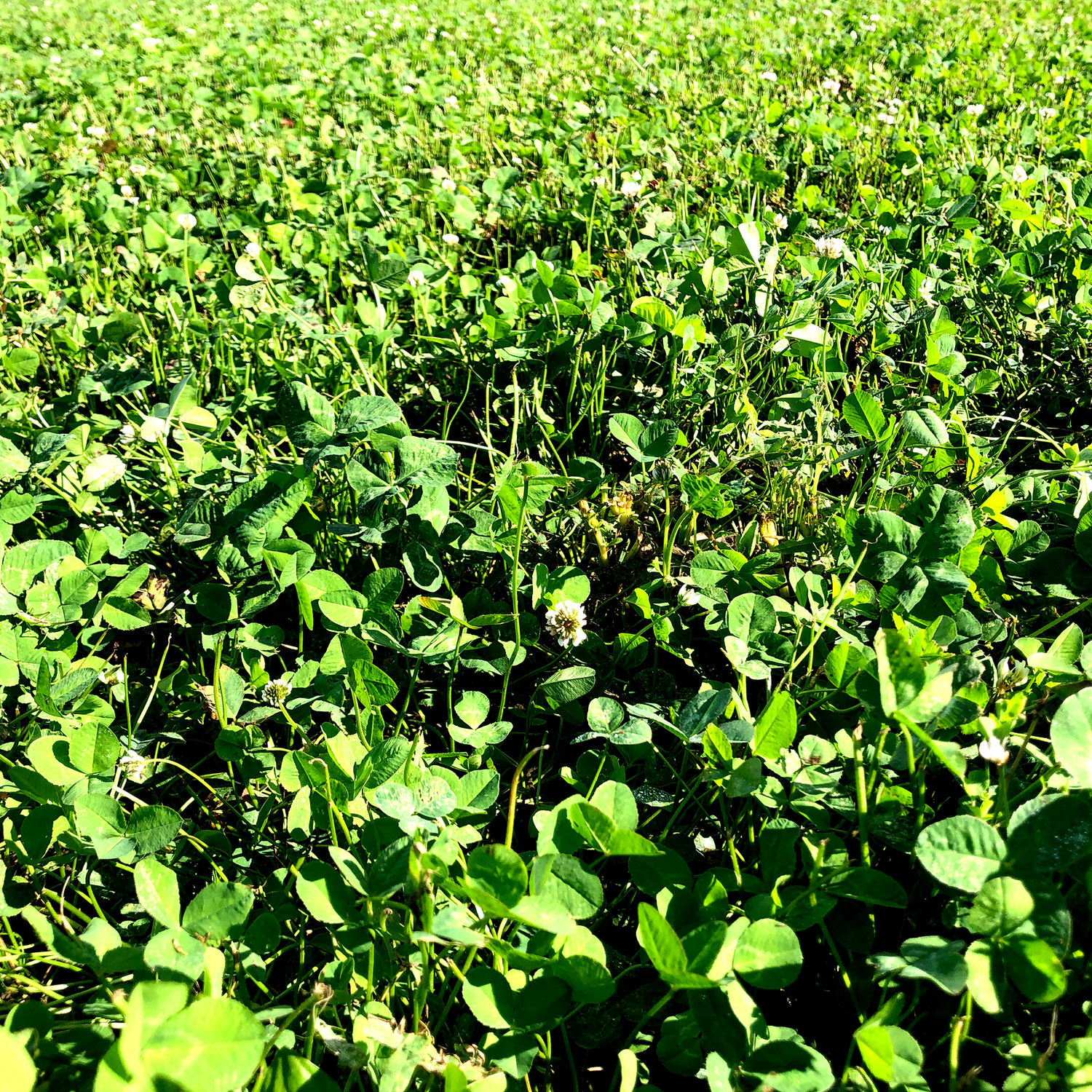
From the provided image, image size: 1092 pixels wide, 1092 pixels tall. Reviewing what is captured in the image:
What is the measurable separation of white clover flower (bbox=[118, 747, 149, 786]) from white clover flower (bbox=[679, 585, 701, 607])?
0.85 m


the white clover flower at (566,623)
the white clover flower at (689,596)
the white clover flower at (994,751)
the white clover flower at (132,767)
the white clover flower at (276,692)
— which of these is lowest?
the white clover flower at (132,767)

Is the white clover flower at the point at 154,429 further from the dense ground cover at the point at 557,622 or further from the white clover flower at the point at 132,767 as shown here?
the white clover flower at the point at 132,767

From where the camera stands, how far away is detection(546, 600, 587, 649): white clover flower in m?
1.47

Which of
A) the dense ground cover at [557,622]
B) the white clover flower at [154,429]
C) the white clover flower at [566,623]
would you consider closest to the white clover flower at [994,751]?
the dense ground cover at [557,622]

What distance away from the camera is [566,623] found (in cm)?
148

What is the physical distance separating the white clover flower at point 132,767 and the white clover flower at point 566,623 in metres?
0.64

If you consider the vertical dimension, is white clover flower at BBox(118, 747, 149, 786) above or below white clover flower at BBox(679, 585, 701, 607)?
below

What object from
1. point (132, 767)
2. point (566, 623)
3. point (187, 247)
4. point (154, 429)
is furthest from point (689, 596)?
point (187, 247)

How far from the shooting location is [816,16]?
560 cm

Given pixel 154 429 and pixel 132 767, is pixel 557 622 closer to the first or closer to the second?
pixel 132 767

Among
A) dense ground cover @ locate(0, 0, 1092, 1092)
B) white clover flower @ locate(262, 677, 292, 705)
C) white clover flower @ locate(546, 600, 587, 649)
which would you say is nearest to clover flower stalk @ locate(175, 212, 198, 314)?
dense ground cover @ locate(0, 0, 1092, 1092)

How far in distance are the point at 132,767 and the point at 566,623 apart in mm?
679

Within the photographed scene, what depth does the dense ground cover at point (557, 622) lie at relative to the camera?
37.6 inches

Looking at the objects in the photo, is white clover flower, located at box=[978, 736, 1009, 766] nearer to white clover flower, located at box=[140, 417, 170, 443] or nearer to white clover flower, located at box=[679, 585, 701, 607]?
white clover flower, located at box=[679, 585, 701, 607]
